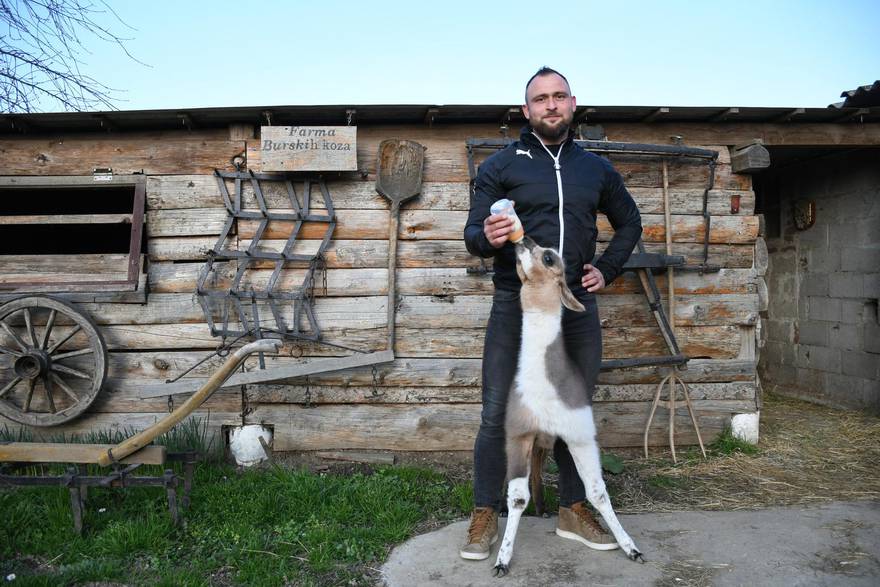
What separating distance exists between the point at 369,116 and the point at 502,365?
2.47 m

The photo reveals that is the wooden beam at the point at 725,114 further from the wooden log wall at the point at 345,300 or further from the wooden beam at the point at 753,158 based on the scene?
the wooden log wall at the point at 345,300

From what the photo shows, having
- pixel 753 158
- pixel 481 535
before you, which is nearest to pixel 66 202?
pixel 481 535

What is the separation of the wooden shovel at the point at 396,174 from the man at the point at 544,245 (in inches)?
61.7

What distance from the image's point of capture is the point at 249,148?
4.80 meters

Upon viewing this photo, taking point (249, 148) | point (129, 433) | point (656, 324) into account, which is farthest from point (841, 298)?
point (129, 433)

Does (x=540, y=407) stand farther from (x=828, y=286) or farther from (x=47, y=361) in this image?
(x=828, y=286)

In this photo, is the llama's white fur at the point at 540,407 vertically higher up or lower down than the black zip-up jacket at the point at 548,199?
lower down

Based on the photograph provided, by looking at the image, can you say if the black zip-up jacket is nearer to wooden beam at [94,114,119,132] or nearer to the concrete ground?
the concrete ground

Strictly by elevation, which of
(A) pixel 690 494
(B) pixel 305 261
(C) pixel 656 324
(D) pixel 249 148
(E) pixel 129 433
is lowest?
(A) pixel 690 494

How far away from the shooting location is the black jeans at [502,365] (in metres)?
3.12

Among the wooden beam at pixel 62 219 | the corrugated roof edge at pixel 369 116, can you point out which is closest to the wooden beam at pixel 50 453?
the wooden beam at pixel 62 219

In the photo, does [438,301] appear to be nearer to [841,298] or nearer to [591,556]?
[591,556]

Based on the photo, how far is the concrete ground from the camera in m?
2.85

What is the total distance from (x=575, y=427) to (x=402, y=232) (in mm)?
2446
